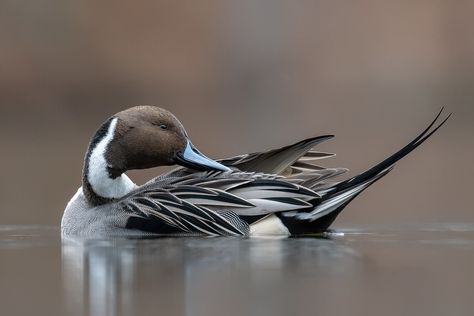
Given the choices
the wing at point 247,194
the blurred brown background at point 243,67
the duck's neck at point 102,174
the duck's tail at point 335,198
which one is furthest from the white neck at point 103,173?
the blurred brown background at point 243,67

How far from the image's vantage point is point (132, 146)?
350 inches

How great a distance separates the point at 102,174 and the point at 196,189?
2.23 ft

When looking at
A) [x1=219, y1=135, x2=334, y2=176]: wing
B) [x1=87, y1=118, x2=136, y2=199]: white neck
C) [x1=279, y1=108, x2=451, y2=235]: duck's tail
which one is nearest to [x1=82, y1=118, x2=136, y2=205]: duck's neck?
[x1=87, y1=118, x2=136, y2=199]: white neck

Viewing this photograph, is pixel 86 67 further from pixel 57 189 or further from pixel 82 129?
pixel 57 189

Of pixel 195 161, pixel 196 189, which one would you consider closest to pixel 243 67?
pixel 195 161

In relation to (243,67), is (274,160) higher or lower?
lower

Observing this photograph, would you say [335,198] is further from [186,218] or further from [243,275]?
[243,275]

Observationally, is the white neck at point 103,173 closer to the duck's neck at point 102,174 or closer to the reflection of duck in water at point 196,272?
the duck's neck at point 102,174

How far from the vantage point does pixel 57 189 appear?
1180 cm

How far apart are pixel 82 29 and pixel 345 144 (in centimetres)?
603

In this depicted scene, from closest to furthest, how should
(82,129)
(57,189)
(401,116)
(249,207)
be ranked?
(249,207)
(57,189)
(82,129)
(401,116)

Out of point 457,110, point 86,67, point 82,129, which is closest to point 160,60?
point 86,67

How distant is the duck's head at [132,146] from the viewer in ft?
29.1

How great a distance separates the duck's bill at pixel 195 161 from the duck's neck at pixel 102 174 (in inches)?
16.0
